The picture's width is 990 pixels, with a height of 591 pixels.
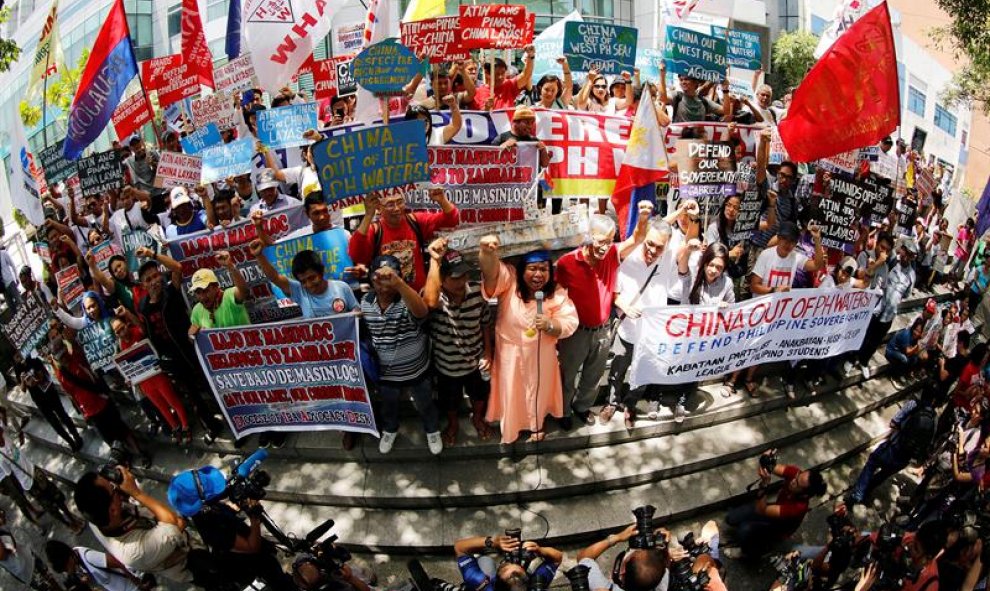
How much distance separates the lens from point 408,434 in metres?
5.35

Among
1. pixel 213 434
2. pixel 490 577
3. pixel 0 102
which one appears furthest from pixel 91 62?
pixel 0 102

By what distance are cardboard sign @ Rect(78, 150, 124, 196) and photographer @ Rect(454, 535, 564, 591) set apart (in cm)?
695

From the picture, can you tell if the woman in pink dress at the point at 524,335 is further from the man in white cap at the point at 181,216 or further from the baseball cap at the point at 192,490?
the man in white cap at the point at 181,216

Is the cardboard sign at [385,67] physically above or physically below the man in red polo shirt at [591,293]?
above

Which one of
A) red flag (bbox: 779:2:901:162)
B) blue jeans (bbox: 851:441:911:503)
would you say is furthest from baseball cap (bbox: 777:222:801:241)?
blue jeans (bbox: 851:441:911:503)

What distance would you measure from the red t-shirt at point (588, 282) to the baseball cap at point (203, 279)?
3166 mm

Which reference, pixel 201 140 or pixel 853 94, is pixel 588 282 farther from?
pixel 201 140

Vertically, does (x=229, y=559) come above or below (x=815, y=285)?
below

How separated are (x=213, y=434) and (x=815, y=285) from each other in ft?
22.1

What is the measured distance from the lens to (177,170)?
6.73m

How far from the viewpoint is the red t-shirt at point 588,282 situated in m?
4.57

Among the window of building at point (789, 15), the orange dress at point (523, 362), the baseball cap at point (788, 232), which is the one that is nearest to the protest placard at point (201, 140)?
the orange dress at point (523, 362)

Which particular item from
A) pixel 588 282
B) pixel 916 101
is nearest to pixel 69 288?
pixel 588 282

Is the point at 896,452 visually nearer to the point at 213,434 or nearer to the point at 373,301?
the point at 373,301
